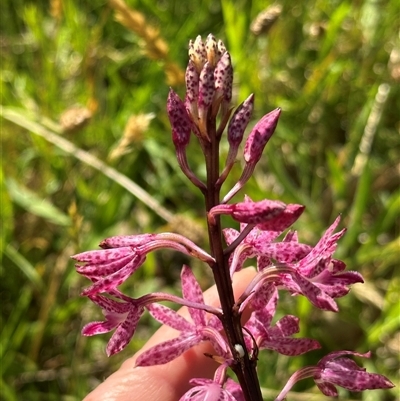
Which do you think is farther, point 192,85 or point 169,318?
point 169,318

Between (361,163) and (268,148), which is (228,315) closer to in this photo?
(268,148)

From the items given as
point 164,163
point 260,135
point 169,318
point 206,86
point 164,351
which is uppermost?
point 164,163

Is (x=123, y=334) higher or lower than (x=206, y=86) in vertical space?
lower

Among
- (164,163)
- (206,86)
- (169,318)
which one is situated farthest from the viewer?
(164,163)

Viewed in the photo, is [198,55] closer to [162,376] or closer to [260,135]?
[260,135]

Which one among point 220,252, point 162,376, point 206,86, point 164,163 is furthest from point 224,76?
point 164,163

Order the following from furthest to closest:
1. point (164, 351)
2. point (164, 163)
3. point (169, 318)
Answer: point (164, 163) → point (169, 318) → point (164, 351)
